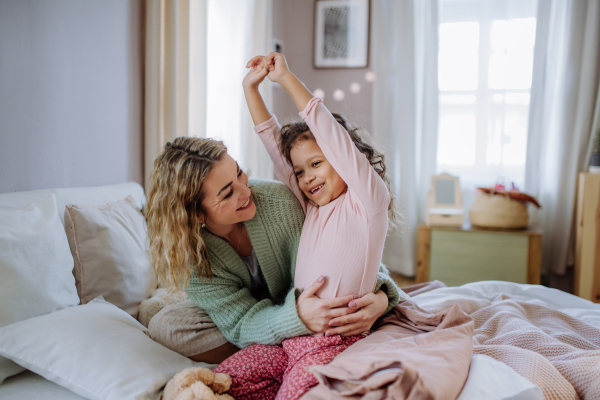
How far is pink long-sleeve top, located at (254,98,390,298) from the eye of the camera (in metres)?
1.11

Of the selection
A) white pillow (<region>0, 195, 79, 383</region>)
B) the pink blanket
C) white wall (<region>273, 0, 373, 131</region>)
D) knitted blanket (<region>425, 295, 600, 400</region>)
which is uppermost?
white wall (<region>273, 0, 373, 131</region>)

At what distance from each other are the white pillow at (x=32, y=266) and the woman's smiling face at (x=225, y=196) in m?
0.41

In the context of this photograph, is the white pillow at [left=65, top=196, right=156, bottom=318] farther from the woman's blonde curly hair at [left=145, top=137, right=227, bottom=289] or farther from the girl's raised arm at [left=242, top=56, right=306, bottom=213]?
the girl's raised arm at [left=242, top=56, right=306, bottom=213]

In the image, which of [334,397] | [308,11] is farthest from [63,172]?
[308,11]

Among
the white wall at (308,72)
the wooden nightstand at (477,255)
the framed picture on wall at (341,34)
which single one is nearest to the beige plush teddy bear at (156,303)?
the wooden nightstand at (477,255)

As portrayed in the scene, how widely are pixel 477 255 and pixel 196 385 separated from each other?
2383mm

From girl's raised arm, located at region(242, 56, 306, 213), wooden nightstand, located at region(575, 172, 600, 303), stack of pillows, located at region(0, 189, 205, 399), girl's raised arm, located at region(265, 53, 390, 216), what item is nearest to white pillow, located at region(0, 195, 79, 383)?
stack of pillows, located at region(0, 189, 205, 399)

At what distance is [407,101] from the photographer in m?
3.27

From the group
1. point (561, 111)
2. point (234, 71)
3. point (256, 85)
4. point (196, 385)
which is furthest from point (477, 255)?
point (196, 385)

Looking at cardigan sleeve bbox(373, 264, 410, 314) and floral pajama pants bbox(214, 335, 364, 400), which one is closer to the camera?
floral pajama pants bbox(214, 335, 364, 400)

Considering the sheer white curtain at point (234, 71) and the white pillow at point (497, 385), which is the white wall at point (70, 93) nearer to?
the sheer white curtain at point (234, 71)

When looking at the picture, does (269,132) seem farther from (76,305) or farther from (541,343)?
(541,343)

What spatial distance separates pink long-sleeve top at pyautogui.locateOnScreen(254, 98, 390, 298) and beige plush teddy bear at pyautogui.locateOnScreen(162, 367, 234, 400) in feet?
1.07

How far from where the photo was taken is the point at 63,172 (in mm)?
1665
